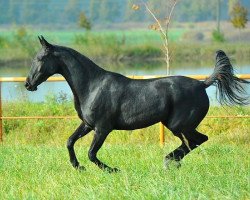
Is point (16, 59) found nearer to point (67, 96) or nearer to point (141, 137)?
point (67, 96)

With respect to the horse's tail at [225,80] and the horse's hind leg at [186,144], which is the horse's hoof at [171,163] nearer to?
the horse's hind leg at [186,144]

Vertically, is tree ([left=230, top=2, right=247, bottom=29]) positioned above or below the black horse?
below

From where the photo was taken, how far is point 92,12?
142375 millimetres

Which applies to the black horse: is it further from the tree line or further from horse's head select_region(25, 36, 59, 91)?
the tree line

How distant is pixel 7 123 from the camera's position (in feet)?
44.3

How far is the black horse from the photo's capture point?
8.49m

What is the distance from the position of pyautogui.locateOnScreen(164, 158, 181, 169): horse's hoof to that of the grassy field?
9 centimetres

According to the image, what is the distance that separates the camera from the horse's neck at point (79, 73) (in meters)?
8.58

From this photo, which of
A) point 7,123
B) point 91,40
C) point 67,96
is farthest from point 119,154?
point 91,40

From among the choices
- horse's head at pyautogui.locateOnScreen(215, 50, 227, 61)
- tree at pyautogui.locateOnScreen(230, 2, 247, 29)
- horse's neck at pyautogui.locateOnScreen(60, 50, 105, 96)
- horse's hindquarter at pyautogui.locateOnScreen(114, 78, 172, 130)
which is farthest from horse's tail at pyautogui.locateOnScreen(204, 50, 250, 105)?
tree at pyautogui.locateOnScreen(230, 2, 247, 29)

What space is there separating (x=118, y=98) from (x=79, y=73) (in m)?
0.46

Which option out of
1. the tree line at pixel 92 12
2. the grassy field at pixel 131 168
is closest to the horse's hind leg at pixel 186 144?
the grassy field at pixel 131 168

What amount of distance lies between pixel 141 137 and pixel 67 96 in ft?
10.1

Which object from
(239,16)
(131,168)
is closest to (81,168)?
(131,168)
